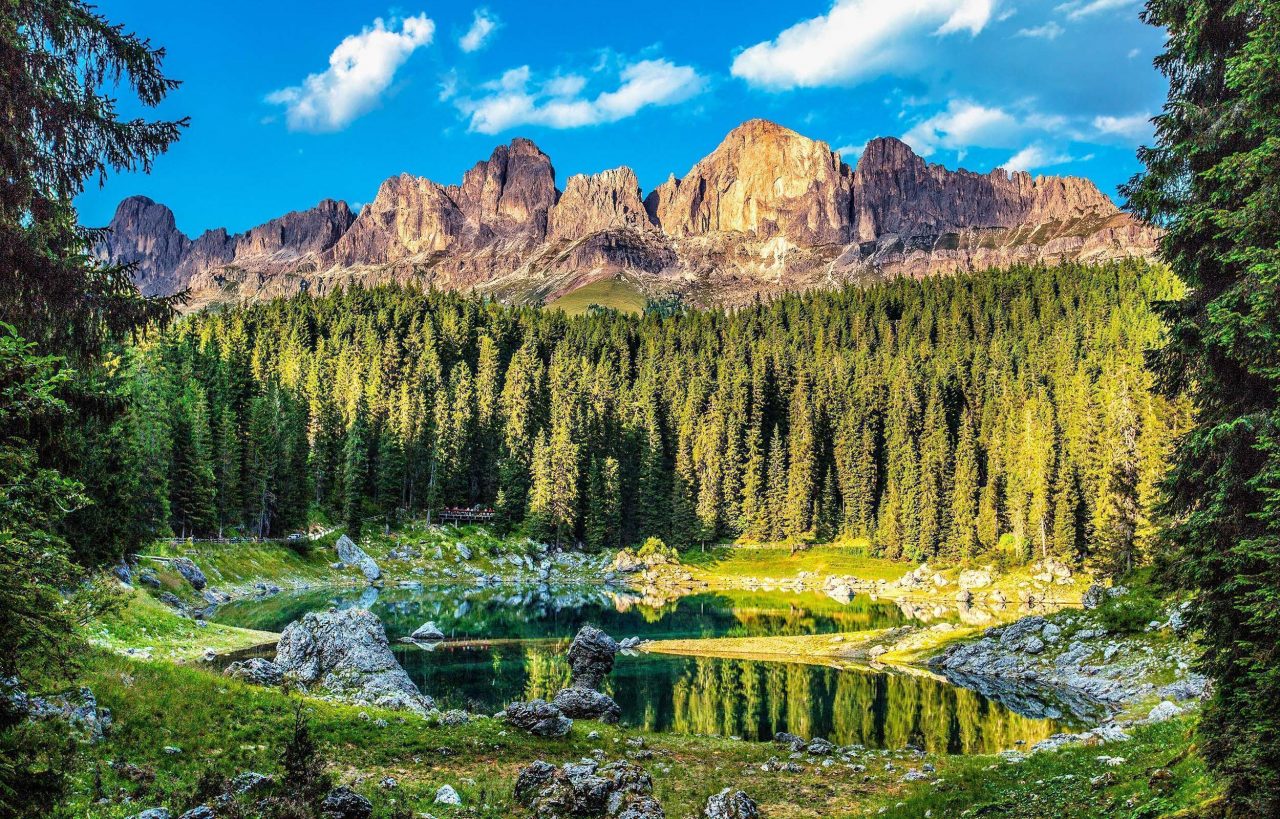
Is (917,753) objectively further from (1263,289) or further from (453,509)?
(453,509)

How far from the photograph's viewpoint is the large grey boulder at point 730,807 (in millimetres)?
18219

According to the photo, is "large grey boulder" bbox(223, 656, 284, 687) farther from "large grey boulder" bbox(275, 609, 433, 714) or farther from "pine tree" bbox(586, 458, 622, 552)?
"pine tree" bbox(586, 458, 622, 552)

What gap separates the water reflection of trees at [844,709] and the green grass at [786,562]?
200 ft

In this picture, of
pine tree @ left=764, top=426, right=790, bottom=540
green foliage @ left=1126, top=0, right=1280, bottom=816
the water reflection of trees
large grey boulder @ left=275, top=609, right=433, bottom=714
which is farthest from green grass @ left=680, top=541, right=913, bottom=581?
green foliage @ left=1126, top=0, right=1280, bottom=816

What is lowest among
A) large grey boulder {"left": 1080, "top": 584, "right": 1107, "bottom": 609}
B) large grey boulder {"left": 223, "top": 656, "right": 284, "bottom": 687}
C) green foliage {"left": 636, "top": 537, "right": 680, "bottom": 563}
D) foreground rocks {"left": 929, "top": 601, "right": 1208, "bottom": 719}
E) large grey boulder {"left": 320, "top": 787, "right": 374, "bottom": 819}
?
green foliage {"left": 636, "top": 537, "right": 680, "bottom": 563}

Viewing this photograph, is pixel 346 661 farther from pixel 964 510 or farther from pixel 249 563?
pixel 964 510

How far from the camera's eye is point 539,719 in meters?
25.0

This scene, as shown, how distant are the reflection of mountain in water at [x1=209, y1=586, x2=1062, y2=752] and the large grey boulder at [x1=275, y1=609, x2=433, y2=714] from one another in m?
4.40

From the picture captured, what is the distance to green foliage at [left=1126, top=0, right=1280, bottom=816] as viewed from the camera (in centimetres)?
1153

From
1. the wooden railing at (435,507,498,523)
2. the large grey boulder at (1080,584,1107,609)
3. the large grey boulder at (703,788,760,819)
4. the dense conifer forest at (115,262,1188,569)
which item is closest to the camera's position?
the large grey boulder at (703,788,760,819)

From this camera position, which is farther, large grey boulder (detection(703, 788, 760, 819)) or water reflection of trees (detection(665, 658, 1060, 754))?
water reflection of trees (detection(665, 658, 1060, 754))

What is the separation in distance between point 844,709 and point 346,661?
22384mm

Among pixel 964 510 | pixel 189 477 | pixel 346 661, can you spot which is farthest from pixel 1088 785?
pixel 964 510

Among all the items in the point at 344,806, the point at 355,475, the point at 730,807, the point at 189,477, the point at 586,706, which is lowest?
the point at 586,706
